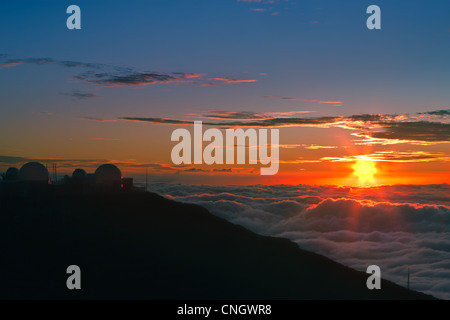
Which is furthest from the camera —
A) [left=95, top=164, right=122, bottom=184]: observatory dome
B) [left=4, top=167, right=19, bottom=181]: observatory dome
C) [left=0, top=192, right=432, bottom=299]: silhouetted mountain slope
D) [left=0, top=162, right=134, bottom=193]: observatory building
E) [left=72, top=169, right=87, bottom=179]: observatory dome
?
[left=95, top=164, right=122, bottom=184]: observatory dome

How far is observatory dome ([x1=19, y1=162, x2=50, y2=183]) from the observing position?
209 feet

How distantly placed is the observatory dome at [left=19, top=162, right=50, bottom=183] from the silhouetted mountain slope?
413 centimetres

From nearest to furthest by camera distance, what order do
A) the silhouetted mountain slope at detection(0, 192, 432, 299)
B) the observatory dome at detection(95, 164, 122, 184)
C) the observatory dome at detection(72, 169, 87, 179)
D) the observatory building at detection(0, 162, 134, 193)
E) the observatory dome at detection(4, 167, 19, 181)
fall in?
the silhouetted mountain slope at detection(0, 192, 432, 299), the observatory building at detection(0, 162, 134, 193), the observatory dome at detection(4, 167, 19, 181), the observatory dome at detection(72, 169, 87, 179), the observatory dome at detection(95, 164, 122, 184)

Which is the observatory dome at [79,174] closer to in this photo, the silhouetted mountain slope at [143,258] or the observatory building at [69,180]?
the observatory building at [69,180]

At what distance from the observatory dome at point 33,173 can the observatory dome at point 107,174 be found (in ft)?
26.9

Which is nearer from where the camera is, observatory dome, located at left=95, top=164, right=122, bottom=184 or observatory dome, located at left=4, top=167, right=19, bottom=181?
observatory dome, located at left=4, top=167, right=19, bottom=181

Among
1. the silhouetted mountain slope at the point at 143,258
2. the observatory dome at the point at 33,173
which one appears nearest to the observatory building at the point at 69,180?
the observatory dome at the point at 33,173

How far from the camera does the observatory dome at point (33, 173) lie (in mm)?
63562

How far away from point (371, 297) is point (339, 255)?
180 ft

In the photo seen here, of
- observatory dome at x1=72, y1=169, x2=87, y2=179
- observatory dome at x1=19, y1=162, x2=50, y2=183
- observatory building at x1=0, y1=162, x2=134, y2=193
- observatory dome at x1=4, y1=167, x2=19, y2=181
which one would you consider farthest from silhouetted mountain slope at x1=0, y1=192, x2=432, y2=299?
observatory dome at x1=4, y1=167, x2=19, y2=181

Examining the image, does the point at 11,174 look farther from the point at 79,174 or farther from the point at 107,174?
the point at 107,174

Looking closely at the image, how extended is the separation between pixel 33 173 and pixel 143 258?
3082 centimetres

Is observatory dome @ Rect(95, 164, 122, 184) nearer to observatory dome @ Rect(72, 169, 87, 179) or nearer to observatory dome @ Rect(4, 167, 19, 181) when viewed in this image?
observatory dome @ Rect(72, 169, 87, 179)
